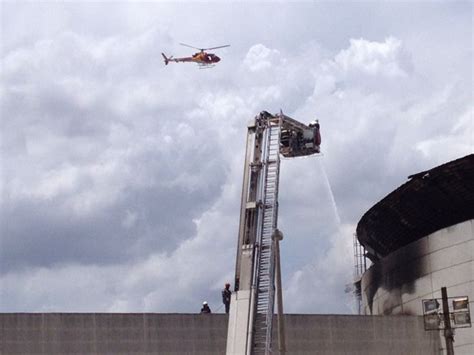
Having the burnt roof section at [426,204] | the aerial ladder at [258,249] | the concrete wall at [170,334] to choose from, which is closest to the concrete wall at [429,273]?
the burnt roof section at [426,204]

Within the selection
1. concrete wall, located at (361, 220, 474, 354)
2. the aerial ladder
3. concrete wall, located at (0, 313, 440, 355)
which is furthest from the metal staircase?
concrete wall, located at (361, 220, 474, 354)

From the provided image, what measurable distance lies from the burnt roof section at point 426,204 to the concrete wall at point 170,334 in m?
8.09

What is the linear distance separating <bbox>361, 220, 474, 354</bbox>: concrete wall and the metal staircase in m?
22.9

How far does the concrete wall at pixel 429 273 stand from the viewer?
182ft

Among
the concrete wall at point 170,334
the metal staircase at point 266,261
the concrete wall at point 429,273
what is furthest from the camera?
the concrete wall at point 429,273

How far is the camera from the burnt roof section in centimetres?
5781

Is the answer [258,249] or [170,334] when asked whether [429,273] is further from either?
[258,249]

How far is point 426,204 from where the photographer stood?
5981cm

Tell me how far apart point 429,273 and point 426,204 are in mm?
4345

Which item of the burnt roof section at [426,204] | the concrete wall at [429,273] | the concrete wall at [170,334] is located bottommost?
the concrete wall at [170,334]

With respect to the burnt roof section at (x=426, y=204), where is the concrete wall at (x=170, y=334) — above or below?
below

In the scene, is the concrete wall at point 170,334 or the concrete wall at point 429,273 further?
the concrete wall at point 429,273

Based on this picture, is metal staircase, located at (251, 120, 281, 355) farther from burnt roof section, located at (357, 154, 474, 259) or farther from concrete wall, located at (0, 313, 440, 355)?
burnt roof section, located at (357, 154, 474, 259)

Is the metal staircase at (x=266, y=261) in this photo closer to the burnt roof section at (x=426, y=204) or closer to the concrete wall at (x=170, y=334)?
the concrete wall at (x=170, y=334)
